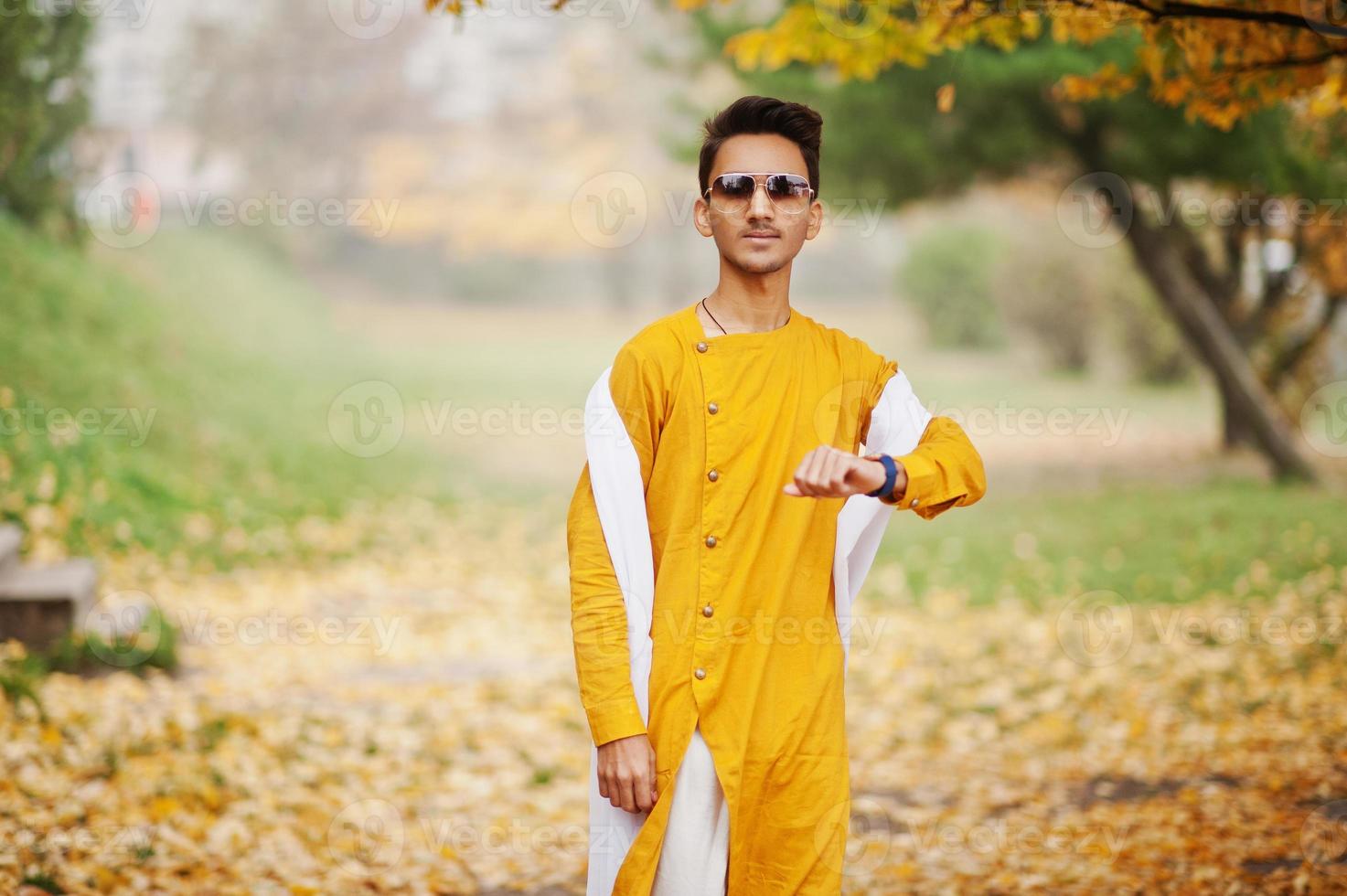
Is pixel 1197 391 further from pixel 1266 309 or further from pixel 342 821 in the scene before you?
pixel 342 821

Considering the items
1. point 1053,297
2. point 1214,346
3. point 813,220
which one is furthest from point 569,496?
point 1053,297

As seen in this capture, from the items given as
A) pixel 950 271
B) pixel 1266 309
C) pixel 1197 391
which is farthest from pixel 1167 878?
pixel 950 271

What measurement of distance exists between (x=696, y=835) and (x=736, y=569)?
0.49 meters

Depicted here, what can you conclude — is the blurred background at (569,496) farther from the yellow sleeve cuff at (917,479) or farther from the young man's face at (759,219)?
the yellow sleeve cuff at (917,479)

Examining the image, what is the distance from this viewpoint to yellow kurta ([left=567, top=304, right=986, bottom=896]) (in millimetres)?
2195

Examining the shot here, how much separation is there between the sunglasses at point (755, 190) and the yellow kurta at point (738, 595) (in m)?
0.23

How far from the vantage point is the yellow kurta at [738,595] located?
220 centimetres

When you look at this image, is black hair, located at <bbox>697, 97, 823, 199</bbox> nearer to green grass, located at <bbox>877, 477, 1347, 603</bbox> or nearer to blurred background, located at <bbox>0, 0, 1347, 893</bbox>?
blurred background, located at <bbox>0, 0, 1347, 893</bbox>

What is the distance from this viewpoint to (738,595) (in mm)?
2242

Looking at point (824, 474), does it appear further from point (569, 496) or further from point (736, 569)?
point (569, 496)

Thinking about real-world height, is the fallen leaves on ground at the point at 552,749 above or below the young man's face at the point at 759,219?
below

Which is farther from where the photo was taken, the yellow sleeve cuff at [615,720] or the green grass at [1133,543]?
the green grass at [1133,543]

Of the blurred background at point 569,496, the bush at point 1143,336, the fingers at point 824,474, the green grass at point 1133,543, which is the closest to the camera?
the fingers at point 824,474

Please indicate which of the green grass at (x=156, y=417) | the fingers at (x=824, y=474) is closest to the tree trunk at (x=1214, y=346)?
the green grass at (x=156, y=417)
